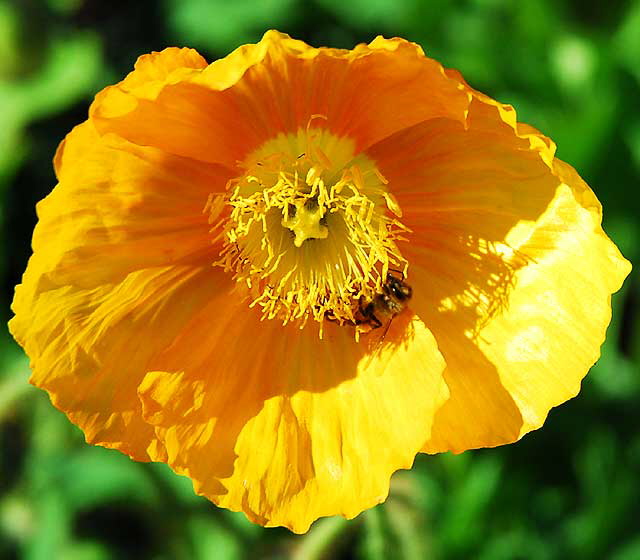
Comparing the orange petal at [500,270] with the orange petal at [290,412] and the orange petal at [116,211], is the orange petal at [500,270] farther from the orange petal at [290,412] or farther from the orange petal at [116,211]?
the orange petal at [116,211]

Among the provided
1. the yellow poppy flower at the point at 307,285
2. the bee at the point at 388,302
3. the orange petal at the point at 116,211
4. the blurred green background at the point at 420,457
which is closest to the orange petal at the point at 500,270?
the yellow poppy flower at the point at 307,285

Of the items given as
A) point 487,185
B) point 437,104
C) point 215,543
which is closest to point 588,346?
point 487,185

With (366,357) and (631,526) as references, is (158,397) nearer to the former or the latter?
(366,357)

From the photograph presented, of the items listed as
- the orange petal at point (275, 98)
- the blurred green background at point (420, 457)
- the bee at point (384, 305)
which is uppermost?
the orange petal at point (275, 98)

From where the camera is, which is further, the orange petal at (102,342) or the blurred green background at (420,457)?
the blurred green background at (420,457)

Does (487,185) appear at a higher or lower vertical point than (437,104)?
lower

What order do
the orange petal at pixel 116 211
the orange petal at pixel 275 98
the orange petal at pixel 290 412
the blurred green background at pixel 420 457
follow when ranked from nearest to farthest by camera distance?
the orange petal at pixel 275 98 < the orange petal at pixel 116 211 < the orange petal at pixel 290 412 < the blurred green background at pixel 420 457
